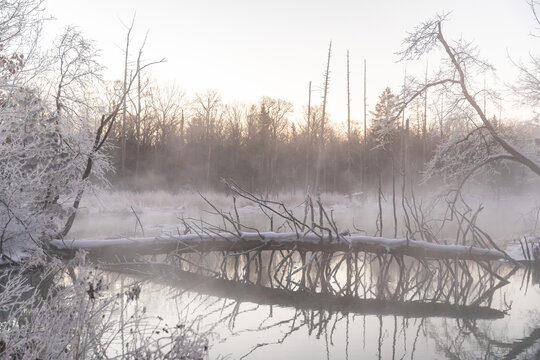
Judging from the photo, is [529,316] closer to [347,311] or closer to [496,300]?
[496,300]

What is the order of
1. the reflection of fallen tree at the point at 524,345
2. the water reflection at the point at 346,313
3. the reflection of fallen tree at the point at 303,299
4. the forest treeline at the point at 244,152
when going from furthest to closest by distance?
the forest treeline at the point at 244,152, the reflection of fallen tree at the point at 303,299, the water reflection at the point at 346,313, the reflection of fallen tree at the point at 524,345

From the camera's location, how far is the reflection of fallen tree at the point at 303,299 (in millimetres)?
8000

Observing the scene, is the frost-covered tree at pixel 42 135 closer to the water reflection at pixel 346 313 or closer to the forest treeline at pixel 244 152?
the water reflection at pixel 346 313

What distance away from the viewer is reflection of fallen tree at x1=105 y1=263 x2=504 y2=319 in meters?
8.00

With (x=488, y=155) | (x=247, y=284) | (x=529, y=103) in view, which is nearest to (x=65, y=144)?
(x=247, y=284)

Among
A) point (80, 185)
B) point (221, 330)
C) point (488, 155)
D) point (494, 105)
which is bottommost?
point (221, 330)

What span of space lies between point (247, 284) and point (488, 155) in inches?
254

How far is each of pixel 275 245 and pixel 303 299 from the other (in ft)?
4.86

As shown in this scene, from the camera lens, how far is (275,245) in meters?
9.79

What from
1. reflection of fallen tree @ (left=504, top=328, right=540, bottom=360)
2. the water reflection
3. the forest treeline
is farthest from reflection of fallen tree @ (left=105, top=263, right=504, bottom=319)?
the forest treeline

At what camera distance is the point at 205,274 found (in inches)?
412

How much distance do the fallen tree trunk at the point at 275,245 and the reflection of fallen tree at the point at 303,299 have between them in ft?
1.47

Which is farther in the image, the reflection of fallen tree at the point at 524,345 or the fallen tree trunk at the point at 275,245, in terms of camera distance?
the fallen tree trunk at the point at 275,245

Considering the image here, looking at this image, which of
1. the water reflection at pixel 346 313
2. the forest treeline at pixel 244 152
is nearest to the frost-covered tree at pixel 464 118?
the water reflection at pixel 346 313
